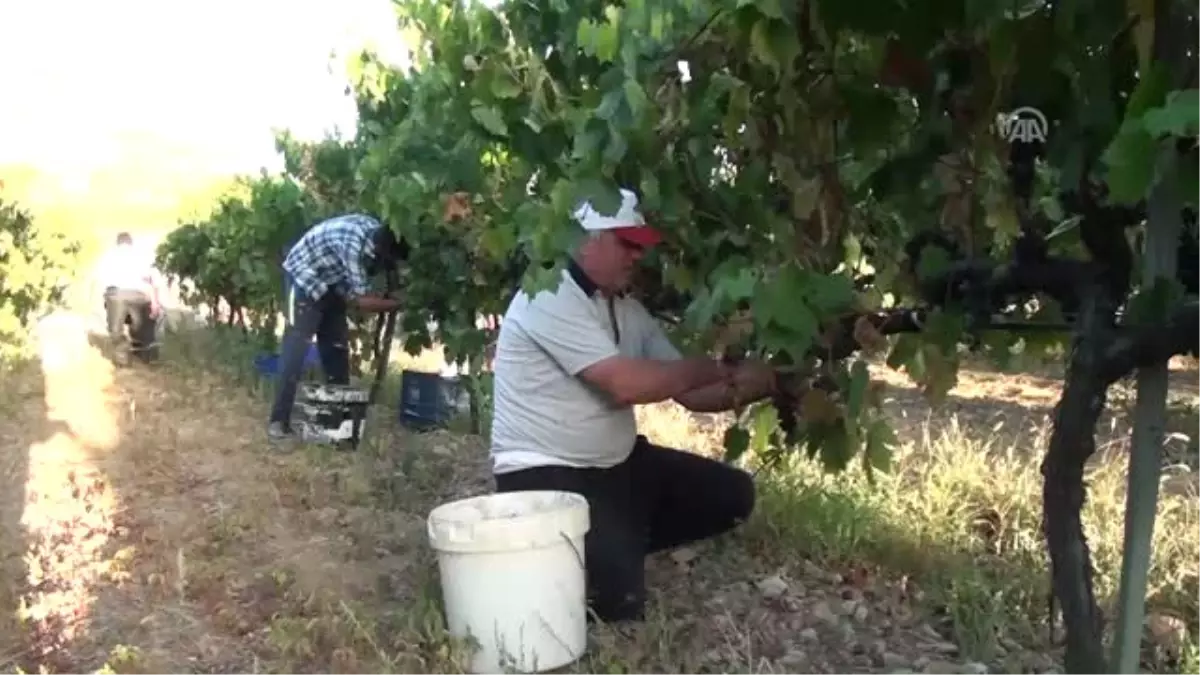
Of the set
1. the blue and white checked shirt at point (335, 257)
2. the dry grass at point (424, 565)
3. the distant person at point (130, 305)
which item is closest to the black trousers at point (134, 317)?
the distant person at point (130, 305)

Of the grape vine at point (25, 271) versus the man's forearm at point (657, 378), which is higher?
the grape vine at point (25, 271)

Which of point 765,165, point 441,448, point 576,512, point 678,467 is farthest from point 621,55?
point 441,448

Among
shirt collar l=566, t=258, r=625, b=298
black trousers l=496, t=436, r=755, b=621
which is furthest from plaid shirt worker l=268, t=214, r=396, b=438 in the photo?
shirt collar l=566, t=258, r=625, b=298

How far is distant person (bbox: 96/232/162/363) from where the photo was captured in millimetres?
12367

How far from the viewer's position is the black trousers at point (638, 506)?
3658mm

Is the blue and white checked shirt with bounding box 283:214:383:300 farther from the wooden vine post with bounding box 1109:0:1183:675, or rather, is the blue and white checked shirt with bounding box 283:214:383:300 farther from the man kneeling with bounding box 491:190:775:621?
the wooden vine post with bounding box 1109:0:1183:675

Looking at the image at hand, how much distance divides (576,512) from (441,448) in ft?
10.7

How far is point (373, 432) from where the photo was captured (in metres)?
7.12

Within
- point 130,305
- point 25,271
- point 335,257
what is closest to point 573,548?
point 335,257

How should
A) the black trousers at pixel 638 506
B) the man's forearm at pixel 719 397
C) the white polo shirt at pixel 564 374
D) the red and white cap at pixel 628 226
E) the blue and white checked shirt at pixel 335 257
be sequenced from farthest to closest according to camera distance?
the blue and white checked shirt at pixel 335 257 < the black trousers at pixel 638 506 < the white polo shirt at pixel 564 374 < the red and white cap at pixel 628 226 < the man's forearm at pixel 719 397

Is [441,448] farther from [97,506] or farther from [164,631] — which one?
[164,631]

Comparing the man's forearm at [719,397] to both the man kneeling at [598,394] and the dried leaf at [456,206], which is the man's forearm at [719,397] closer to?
the man kneeling at [598,394]
